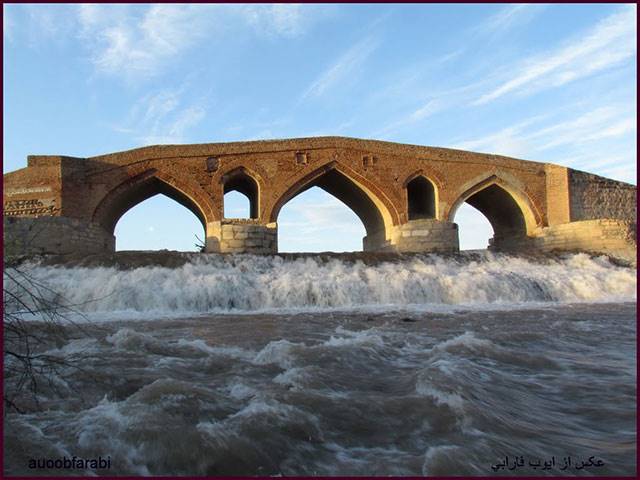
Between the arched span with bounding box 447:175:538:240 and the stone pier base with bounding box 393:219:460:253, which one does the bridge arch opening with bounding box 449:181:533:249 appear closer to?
the arched span with bounding box 447:175:538:240

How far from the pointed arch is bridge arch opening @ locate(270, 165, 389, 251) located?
1231 mm

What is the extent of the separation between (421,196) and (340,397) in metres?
19.7

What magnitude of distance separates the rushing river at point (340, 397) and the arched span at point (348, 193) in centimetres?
1169

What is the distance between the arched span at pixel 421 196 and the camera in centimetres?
1973

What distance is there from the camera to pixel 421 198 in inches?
862

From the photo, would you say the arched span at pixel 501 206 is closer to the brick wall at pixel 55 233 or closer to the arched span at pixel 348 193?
the arched span at pixel 348 193

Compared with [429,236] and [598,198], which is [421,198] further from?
[598,198]

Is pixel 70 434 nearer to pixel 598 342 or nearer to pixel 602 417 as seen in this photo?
pixel 602 417

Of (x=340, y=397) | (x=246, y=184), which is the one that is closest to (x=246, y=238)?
(x=246, y=184)

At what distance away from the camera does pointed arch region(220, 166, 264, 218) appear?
1805cm

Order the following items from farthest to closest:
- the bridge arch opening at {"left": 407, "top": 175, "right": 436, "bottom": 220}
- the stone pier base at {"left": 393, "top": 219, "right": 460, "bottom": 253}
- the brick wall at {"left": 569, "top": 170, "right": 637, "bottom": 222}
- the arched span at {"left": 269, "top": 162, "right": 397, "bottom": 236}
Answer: the brick wall at {"left": 569, "top": 170, "right": 637, "bottom": 222}
the bridge arch opening at {"left": 407, "top": 175, "right": 436, "bottom": 220}
the arched span at {"left": 269, "top": 162, "right": 397, "bottom": 236}
the stone pier base at {"left": 393, "top": 219, "right": 460, "bottom": 253}

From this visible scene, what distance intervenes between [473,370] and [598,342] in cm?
204

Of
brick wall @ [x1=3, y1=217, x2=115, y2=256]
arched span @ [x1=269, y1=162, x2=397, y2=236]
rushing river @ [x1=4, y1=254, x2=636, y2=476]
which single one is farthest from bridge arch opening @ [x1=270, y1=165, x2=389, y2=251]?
rushing river @ [x1=4, y1=254, x2=636, y2=476]

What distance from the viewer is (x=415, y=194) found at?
22.2 meters
